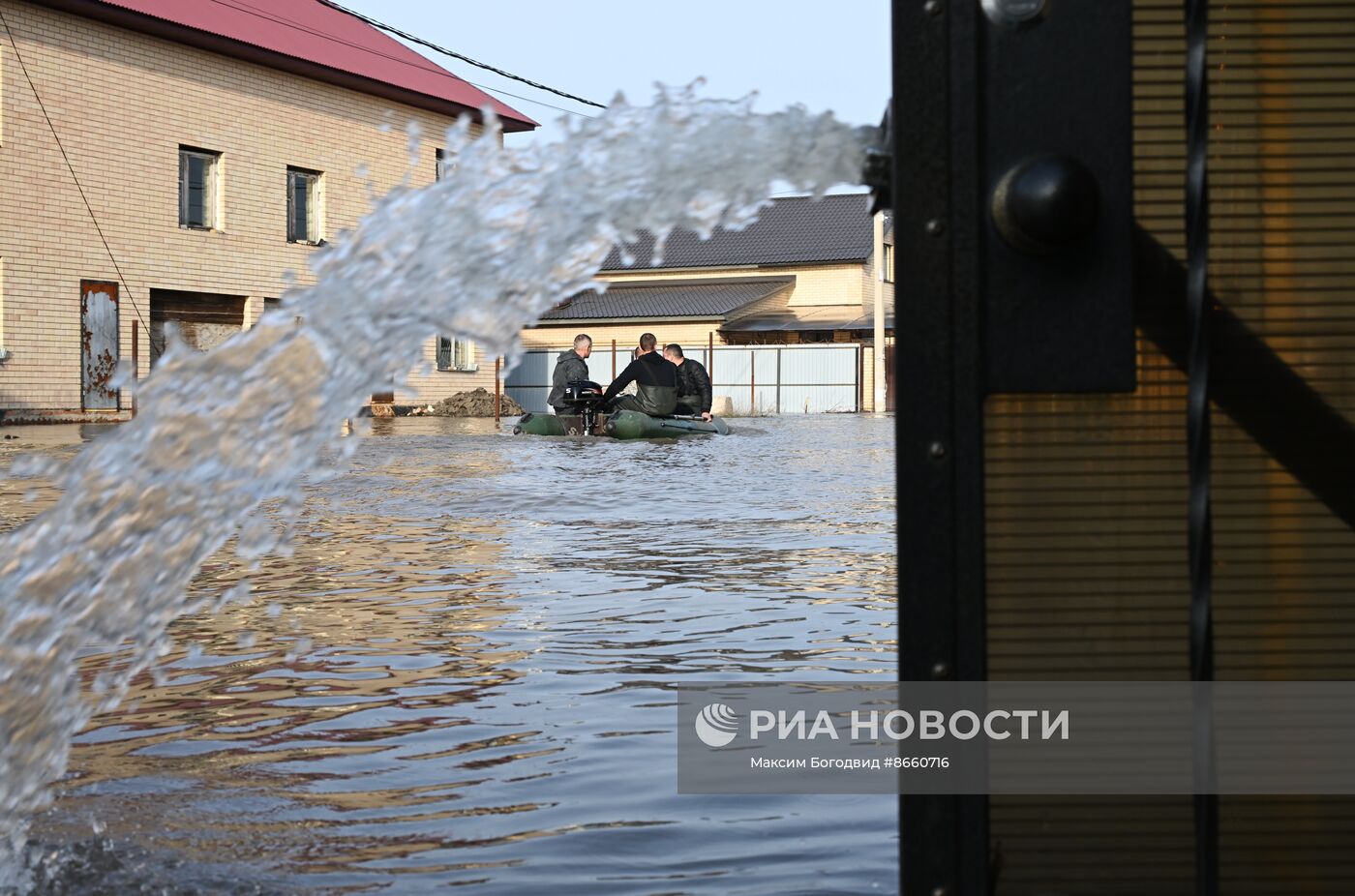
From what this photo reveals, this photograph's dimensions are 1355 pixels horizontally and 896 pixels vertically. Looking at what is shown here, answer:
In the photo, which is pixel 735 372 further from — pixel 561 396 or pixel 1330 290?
pixel 1330 290

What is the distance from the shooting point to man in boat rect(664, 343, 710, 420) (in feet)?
75.8

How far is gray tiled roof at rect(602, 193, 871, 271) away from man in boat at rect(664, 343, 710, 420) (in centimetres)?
2915

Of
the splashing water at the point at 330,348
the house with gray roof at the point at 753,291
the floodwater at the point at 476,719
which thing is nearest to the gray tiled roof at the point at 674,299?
the house with gray roof at the point at 753,291

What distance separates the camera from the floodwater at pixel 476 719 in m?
3.09

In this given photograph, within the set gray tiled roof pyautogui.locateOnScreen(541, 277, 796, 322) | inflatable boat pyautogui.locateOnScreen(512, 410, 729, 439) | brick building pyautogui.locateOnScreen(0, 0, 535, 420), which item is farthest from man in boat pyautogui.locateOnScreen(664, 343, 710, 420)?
gray tiled roof pyautogui.locateOnScreen(541, 277, 796, 322)

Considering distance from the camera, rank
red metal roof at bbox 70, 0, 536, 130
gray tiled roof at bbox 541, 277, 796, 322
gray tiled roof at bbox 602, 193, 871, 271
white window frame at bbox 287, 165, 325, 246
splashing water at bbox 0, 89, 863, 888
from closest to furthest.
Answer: splashing water at bbox 0, 89, 863, 888 → red metal roof at bbox 70, 0, 536, 130 → white window frame at bbox 287, 165, 325, 246 → gray tiled roof at bbox 541, 277, 796, 322 → gray tiled roof at bbox 602, 193, 871, 271

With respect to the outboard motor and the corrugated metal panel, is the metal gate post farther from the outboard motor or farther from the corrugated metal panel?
the outboard motor

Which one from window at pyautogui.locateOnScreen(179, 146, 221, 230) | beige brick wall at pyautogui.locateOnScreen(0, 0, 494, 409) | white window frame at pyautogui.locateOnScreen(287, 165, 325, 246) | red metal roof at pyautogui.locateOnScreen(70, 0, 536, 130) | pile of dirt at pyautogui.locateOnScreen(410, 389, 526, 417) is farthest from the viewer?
pile of dirt at pyautogui.locateOnScreen(410, 389, 526, 417)

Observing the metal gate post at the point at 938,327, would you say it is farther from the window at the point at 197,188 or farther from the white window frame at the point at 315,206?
the white window frame at the point at 315,206

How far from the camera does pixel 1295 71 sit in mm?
1482

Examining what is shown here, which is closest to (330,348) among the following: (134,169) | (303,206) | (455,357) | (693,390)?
(693,390)

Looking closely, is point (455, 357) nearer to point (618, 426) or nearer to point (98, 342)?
point (98, 342)

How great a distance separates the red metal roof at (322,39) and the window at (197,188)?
6.59ft

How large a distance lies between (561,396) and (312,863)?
60.7 ft
